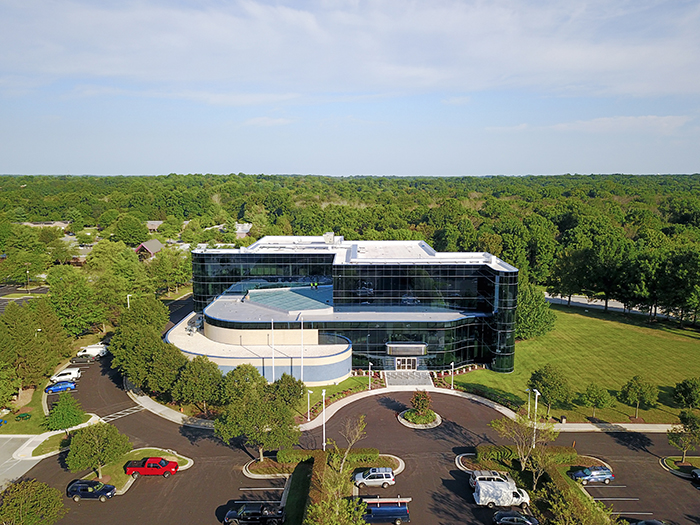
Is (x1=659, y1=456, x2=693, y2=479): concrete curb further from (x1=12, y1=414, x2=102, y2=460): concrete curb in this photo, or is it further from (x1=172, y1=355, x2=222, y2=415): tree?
(x1=12, y1=414, x2=102, y2=460): concrete curb

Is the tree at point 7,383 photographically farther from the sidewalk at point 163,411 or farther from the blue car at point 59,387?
the sidewalk at point 163,411

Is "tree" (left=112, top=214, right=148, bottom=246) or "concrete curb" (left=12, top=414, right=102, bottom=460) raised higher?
"tree" (left=112, top=214, right=148, bottom=246)

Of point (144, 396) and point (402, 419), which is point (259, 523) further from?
point (144, 396)

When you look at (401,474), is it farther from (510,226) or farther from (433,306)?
(510,226)

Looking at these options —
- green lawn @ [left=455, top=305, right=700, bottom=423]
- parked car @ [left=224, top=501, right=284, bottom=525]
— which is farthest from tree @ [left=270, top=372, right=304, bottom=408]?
green lawn @ [left=455, top=305, right=700, bottom=423]

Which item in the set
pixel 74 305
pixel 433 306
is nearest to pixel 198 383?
pixel 433 306
